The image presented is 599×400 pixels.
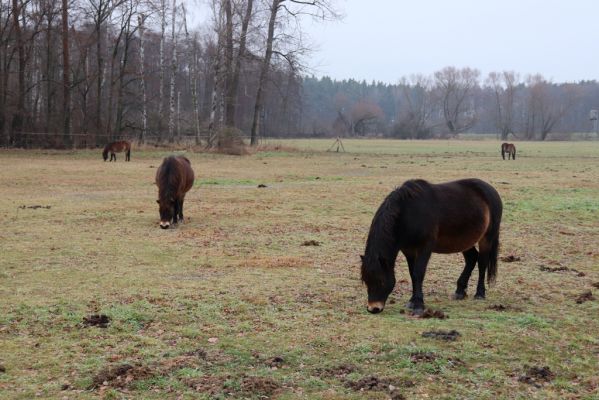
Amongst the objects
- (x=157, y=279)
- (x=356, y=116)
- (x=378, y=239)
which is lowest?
(x=157, y=279)

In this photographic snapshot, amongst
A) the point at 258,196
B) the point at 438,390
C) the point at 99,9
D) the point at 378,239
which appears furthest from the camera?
the point at 99,9

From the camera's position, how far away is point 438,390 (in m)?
4.32

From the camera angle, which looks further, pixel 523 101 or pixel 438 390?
pixel 523 101

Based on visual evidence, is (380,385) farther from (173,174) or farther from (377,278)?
(173,174)

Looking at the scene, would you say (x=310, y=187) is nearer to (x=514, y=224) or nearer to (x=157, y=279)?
(x=514, y=224)

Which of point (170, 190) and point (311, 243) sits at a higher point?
point (170, 190)

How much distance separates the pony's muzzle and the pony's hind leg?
4.55 feet

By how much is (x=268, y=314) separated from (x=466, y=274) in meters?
2.56

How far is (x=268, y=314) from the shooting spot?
611cm

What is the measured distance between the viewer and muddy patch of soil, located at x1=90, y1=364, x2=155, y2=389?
14.4 feet

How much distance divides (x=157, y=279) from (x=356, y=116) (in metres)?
111

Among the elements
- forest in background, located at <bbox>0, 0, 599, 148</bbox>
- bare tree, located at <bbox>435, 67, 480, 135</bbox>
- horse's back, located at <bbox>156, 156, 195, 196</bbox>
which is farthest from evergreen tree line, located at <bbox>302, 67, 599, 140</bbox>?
horse's back, located at <bbox>156, 156, 195, 196</bbox>

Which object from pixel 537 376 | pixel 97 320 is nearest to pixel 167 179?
pixel 97 320

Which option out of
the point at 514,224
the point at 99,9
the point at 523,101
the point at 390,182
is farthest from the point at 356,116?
the point at 514,224
